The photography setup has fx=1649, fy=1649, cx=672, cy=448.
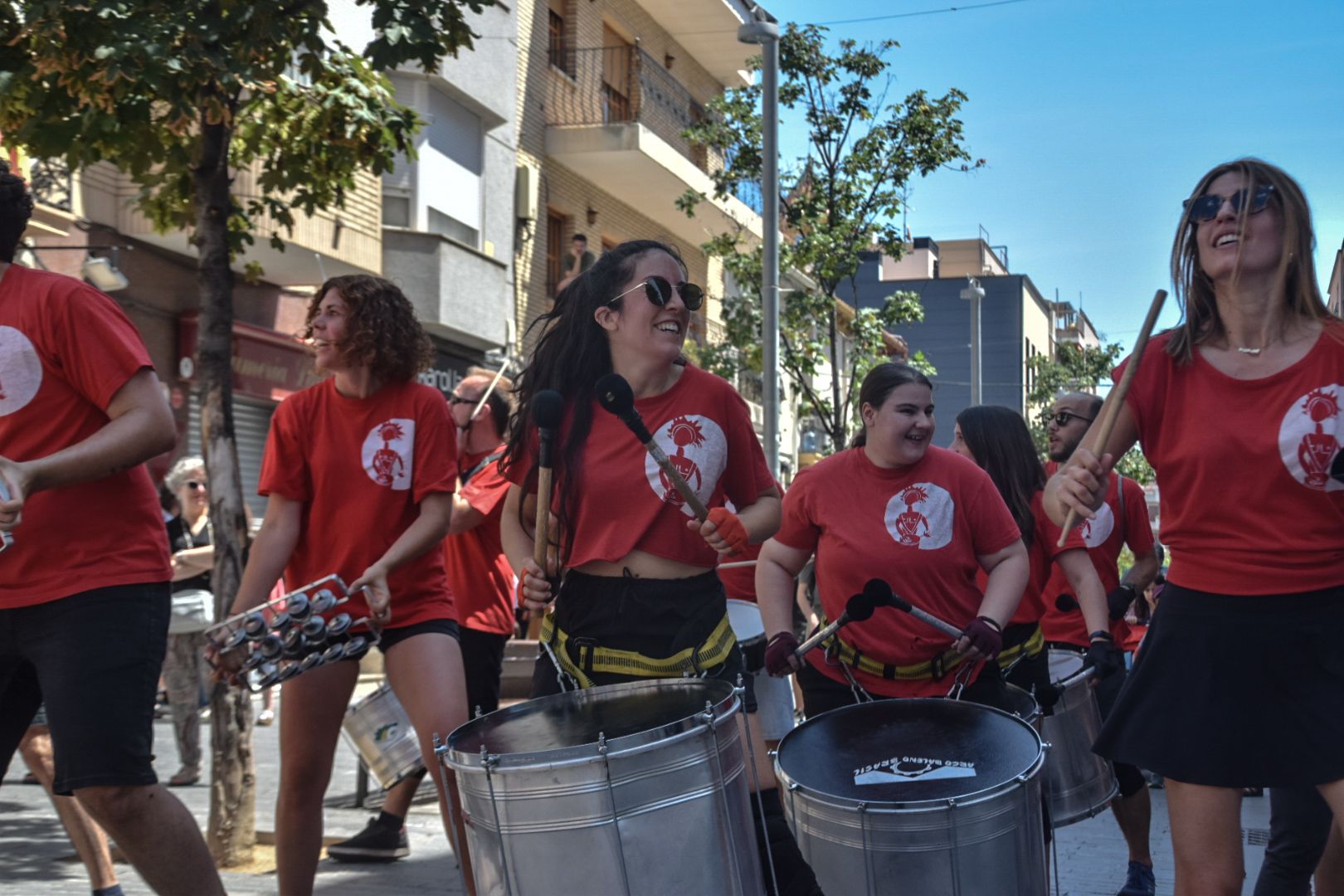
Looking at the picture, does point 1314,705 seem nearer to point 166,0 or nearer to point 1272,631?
point 1272,631

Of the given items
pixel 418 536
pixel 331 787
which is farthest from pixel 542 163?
pixel 418 536

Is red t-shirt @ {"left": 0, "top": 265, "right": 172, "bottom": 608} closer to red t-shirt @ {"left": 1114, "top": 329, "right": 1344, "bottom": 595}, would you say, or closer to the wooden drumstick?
the wooden drumstick

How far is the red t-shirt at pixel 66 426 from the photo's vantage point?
3.96 metres

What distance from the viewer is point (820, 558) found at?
5547mm

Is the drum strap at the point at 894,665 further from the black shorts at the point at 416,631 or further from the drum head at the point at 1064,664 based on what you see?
the drum head at the point at 1064,664

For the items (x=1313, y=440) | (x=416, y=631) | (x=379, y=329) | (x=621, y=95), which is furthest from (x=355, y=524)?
(x=621, y=95)

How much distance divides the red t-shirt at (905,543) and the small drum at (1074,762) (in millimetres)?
637

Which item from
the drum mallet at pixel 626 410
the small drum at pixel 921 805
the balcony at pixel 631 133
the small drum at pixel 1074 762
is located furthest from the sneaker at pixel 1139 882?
the balcony at pixel 631 133

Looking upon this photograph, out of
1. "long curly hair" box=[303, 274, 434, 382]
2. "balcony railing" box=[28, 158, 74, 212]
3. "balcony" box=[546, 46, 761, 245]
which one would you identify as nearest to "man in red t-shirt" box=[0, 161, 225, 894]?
"long curly hair" box=[303, 274, 434, 382]

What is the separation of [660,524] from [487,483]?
264 cm

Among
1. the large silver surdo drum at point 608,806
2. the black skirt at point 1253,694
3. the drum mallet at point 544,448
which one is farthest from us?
the drum mallet at point 544,448

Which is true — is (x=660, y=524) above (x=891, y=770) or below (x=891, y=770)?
above

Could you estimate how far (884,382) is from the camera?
18.5 ft

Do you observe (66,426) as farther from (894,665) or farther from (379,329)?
(894,665)
